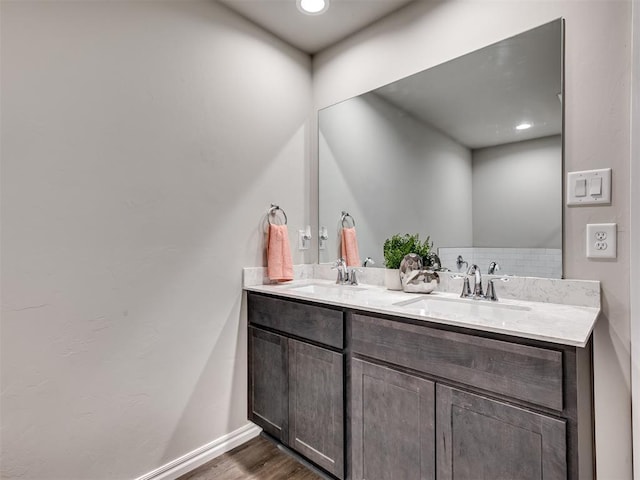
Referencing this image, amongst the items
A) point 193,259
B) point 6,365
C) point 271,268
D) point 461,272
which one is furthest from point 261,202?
point 6,365

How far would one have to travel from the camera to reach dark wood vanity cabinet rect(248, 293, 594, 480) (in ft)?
3.07

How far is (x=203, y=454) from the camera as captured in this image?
5.69 feet

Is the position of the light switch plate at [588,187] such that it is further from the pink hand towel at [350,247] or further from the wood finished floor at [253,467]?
the wood finished floor at [253,467]

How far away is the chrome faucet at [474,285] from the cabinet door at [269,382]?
0.90m

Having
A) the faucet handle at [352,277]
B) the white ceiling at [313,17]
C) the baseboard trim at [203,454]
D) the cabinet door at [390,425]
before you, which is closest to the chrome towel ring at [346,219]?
the faucet handle at [352,277]

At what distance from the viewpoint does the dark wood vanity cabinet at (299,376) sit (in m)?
1.47

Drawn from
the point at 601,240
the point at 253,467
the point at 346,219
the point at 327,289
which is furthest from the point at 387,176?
the point at 253,467

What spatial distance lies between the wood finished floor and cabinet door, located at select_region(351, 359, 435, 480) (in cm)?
44

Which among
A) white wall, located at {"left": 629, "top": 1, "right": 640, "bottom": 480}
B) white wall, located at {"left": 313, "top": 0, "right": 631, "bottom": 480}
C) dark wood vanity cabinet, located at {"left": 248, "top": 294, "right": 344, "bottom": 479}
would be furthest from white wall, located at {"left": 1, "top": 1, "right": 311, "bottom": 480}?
white wall, located at {"left": 629, "top": 1, "right": 640, "bottom": 480}

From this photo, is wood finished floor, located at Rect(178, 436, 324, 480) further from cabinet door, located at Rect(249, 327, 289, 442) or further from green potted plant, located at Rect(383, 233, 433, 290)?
green potted plant, located at Rect(383, 233, 433, 290)

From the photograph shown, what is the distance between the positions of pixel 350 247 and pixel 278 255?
47 cm

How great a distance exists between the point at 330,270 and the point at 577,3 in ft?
5.69

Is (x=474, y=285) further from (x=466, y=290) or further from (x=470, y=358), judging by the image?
(x=470, y=358)

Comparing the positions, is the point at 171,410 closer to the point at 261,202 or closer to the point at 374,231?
the point at 261,202
